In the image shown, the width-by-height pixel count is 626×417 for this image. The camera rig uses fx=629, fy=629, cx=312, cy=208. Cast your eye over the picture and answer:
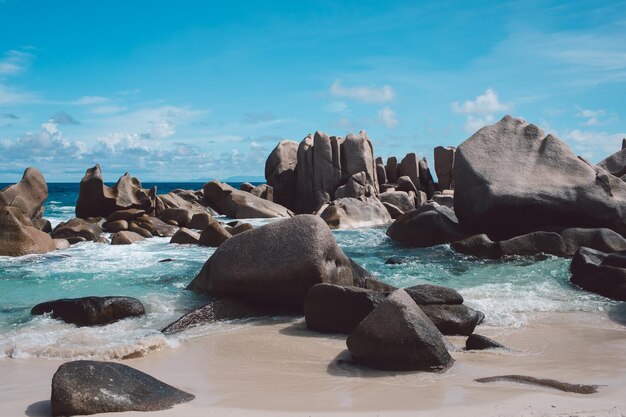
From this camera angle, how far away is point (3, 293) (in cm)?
1095

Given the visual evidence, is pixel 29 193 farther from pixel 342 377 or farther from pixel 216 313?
pixel 342 377

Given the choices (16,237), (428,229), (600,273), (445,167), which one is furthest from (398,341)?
(445,167)

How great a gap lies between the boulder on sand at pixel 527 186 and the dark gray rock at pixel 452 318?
902cm

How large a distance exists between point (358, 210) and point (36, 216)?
12385 mm

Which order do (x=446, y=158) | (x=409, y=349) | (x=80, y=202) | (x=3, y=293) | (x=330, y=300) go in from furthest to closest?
(x=446, y=158)
(x=80, y=202)
(x=3, y=293)
(x=330, y=300)
(x=409, y=349)

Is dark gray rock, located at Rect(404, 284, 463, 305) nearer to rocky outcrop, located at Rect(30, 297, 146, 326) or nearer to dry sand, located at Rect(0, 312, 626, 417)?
dry sand, located at Rect(0, 312, 626, 417)

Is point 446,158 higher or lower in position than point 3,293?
higher

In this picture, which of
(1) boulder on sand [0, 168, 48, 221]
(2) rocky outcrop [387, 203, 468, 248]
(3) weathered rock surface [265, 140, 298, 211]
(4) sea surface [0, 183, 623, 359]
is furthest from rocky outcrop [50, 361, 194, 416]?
(3) weathered rock surface [265, 140, 298, 211]

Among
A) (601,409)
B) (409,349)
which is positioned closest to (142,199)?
(409,349)

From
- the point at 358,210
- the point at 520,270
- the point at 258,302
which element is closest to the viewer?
the point at 258,302

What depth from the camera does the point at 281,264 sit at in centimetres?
927

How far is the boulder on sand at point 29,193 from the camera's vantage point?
2133cm

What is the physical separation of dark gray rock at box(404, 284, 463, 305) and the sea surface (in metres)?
0.67

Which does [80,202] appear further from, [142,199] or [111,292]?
[111,292]
